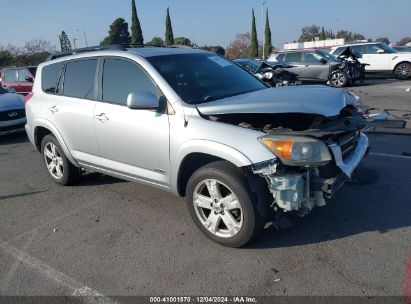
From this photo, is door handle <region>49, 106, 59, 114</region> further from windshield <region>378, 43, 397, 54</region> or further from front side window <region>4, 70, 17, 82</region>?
windshield <region>378, 43, 397, 54</region>

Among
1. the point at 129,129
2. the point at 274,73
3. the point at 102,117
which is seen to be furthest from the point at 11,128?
the point at 274,73

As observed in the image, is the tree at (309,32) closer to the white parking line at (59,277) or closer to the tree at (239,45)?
the tree at (239,45)

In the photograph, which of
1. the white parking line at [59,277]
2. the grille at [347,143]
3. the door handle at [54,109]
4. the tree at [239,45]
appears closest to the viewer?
the white parking line at [59,277]

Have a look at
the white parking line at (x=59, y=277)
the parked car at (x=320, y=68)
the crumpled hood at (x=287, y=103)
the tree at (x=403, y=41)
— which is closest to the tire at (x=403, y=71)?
the parked car at (x=320, y=68)

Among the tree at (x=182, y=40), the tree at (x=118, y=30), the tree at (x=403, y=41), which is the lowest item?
the tree at (x=403, y=41)

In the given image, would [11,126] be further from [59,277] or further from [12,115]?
[59,277]

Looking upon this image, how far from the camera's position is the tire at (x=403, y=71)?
709 inches

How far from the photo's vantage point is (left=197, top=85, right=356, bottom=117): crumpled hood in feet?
11.0

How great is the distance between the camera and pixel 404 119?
28.5 ft

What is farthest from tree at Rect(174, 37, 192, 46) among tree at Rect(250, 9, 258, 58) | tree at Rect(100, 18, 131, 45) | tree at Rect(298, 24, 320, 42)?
tree at Rect(298, 24, 320, 42)

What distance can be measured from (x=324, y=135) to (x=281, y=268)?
1157mm

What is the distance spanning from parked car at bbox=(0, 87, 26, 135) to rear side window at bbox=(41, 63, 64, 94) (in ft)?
14.2

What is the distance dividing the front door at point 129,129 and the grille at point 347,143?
5.45 feet

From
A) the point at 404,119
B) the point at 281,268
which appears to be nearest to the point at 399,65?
the point at 404,119
